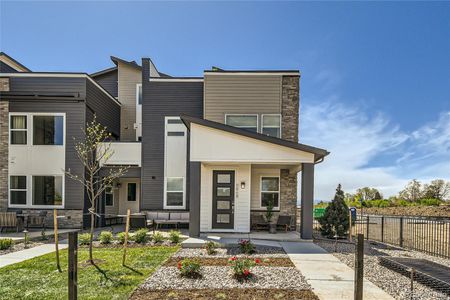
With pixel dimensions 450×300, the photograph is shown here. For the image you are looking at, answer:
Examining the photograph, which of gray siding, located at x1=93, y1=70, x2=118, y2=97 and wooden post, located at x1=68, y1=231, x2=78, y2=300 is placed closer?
wooden post, located at x1=68, y1=231, x2=78, y2=300

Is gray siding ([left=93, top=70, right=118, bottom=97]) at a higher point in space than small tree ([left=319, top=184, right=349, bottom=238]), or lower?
higher

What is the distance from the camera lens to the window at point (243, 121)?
43.5ft

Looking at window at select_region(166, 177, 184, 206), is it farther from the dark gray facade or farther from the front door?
the front door

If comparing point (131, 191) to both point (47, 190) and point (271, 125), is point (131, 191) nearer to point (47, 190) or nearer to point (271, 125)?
point (47, 190)

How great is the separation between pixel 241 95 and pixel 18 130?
1033 centimetres

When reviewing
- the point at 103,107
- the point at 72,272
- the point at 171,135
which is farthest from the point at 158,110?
the point at 72,272

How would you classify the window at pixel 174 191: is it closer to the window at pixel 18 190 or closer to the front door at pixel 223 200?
the front door at pixel 223 200

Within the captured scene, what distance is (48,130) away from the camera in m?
13.0

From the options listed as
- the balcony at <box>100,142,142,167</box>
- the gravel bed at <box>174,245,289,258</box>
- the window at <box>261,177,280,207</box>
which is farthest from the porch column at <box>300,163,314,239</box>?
the balcony at <box>100,142,142,167</box>

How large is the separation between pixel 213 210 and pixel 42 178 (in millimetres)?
8053

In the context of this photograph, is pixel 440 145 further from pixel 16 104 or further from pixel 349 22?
pixel 16 104

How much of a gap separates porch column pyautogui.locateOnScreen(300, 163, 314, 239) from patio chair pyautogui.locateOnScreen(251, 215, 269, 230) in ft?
7.81

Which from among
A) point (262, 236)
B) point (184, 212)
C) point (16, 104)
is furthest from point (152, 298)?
point (16, 104)

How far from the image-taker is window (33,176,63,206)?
41.9 ft
